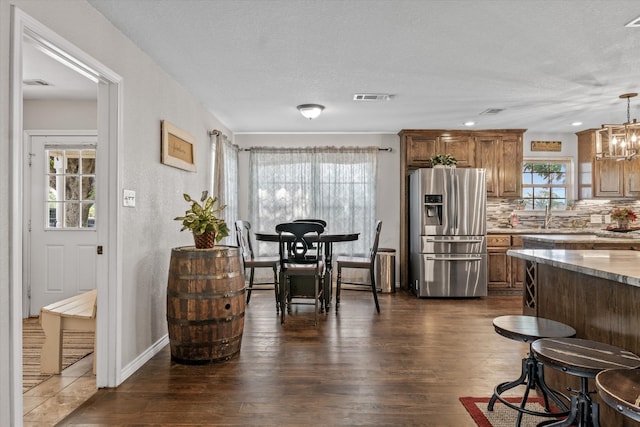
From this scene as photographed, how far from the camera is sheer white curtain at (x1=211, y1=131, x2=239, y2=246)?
4992 mm

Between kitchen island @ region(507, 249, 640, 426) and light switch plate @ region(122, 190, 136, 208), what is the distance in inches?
101

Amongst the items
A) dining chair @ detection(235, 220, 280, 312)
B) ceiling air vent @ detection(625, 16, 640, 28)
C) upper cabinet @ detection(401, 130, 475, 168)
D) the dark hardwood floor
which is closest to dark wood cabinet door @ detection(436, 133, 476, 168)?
upper cabinet @ detection(401, 130, 475, 168)

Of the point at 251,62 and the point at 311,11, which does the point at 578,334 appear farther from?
the point at 251,62

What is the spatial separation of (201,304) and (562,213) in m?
5.63

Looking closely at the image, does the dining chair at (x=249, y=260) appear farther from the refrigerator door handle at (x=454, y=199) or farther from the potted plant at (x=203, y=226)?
the refrigerator door handle at (x=454, y=199)

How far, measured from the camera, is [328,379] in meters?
2.81

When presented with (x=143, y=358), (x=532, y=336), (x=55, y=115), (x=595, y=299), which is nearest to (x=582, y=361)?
(x=532, y=336)

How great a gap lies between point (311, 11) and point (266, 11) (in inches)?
10.4

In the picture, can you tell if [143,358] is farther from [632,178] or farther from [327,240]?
[632,178]

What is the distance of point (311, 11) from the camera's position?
2.49 meters

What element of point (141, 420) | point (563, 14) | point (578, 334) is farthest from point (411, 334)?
point (563, 14)

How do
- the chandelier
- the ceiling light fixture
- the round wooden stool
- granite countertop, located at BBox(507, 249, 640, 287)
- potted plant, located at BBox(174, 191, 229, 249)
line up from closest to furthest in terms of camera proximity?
1. the round wooden stool
2. granite countertop, located at BBox(507, 249, 640, 287)
3. potted plant, located at BBox(174, 191, 229, 249)
4. the chandelier
5. the ceiling light fixture

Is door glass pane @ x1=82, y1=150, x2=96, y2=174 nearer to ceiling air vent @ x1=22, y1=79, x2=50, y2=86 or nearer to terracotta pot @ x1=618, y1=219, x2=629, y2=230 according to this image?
ceiling air vent @ x1=22, y1=79, x2=50, y2=86

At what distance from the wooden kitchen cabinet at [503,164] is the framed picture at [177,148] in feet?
13.2
